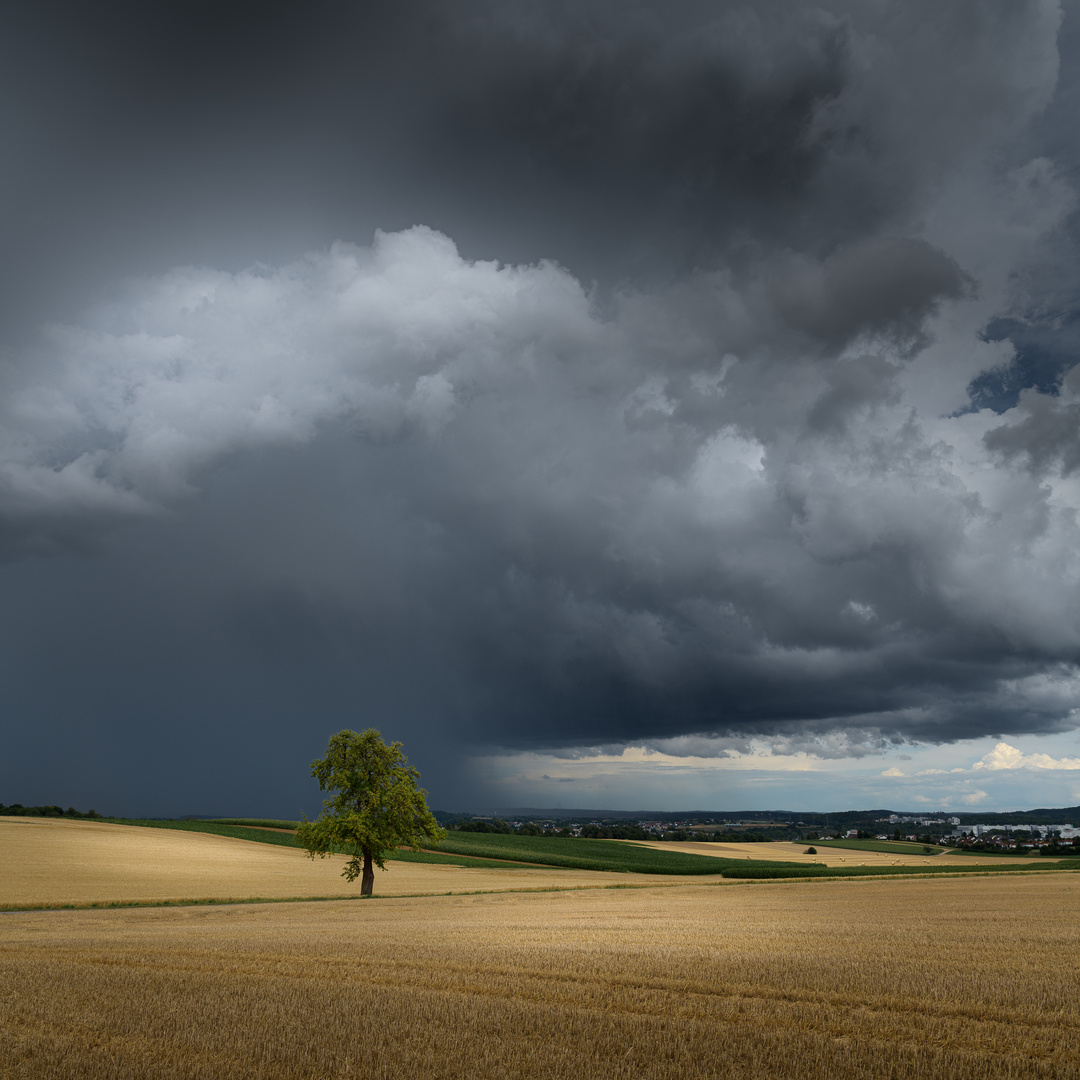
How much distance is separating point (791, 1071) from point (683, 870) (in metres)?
84.0

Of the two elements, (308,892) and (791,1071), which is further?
(308,892)

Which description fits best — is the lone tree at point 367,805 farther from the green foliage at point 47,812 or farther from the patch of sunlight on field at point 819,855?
the green foliage at point 47,812

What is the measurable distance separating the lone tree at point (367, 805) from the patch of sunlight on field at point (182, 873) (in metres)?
3.26

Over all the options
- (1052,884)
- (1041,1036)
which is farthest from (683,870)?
(1041,1036)

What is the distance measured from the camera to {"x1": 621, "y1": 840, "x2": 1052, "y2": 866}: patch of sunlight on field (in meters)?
98.4

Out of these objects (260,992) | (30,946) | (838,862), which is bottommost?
(838,862)

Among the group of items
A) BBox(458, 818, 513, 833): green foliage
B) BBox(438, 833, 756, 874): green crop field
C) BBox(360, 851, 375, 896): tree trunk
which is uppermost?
BBox(360, 851, 375, 896): tree trunk

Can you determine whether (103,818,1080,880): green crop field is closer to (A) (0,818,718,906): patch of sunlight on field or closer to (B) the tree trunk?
(A) (0,818,718,906): patch of sunlight on field

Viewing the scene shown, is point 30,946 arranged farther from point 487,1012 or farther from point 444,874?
point 444,874

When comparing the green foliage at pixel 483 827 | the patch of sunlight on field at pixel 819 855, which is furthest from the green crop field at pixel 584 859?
the green foliage at pixel 483 827

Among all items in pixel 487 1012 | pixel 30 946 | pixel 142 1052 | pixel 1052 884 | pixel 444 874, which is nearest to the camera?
pixel 142 1052

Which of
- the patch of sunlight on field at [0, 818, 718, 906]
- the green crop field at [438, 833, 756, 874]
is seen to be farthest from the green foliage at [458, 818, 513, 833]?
the patch of sunlight on field at [0, 818, 718, 906]

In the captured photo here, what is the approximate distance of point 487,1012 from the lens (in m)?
12.1

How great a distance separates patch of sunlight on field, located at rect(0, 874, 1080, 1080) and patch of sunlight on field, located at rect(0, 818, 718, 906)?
2836 cm
